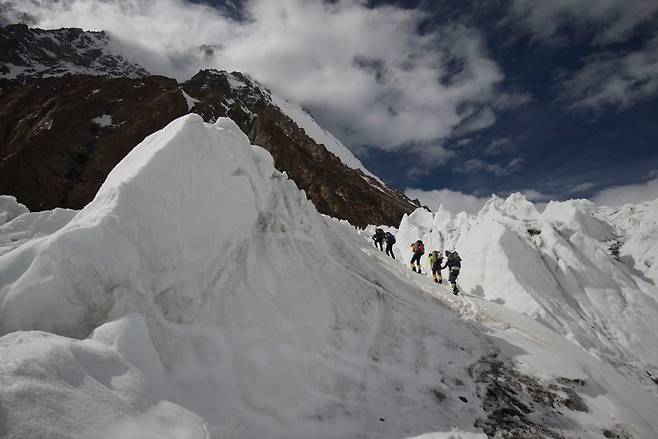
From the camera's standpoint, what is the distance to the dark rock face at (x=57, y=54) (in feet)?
362

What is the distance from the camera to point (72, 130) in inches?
2127

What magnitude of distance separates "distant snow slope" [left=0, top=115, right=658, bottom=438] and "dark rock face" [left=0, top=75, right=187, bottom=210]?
4798cm

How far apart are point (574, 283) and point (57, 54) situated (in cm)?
16203

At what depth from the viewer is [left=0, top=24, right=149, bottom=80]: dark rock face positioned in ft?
362

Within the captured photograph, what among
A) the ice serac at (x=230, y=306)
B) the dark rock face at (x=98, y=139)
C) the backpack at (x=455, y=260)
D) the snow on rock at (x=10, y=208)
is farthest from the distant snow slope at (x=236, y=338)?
the dark rock face at (x=98, y=139)

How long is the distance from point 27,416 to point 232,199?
5.30m

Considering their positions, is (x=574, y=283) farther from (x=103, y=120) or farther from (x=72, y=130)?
(x=103, y=120)

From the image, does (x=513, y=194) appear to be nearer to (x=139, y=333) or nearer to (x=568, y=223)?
(x=568, y=223)

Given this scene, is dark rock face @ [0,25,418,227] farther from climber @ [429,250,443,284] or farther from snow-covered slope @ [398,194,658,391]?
climber @ [429,250,443,284]

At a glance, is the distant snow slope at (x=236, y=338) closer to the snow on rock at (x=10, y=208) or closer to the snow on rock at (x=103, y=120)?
the snow on rock at (x=10, y=208)

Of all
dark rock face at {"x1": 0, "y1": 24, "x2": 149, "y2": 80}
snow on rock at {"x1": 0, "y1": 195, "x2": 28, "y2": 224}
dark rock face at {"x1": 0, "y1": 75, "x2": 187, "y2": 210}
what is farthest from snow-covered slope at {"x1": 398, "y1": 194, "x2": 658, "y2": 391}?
dark rock face at {"x1": 0, "y1": 24, "x2": 149, "y2": 80}

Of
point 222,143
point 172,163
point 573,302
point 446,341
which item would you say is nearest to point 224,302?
point 172,163

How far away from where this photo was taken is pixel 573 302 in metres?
18.5

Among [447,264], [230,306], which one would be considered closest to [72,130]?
[447,264]
